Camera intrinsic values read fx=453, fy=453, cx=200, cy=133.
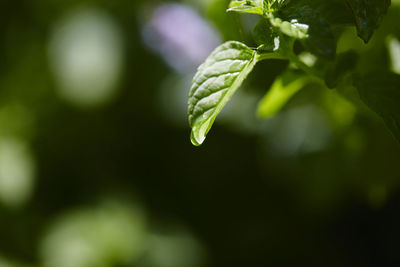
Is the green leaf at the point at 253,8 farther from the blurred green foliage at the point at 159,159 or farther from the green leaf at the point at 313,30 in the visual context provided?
the blurred green foliage at the point at 159,159

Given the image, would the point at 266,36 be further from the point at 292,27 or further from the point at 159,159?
the point at 159,159

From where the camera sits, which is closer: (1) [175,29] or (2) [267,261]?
(2) [267,261]

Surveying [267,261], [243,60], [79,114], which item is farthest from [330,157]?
[79,114]

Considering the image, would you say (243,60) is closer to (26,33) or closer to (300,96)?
(300,96)

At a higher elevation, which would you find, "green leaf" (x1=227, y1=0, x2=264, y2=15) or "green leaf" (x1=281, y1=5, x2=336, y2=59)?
"green leaf" (x1=227, y1=0, x2=264, y2=15)

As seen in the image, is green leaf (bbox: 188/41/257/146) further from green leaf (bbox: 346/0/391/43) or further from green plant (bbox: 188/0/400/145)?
green leaf (bbox: 346/0/391/43)

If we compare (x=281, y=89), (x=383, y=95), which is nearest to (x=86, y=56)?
(x=281, y=89)

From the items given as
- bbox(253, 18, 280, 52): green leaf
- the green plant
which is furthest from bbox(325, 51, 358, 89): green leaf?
bbox(253, 18, 280, 52): green leaf
